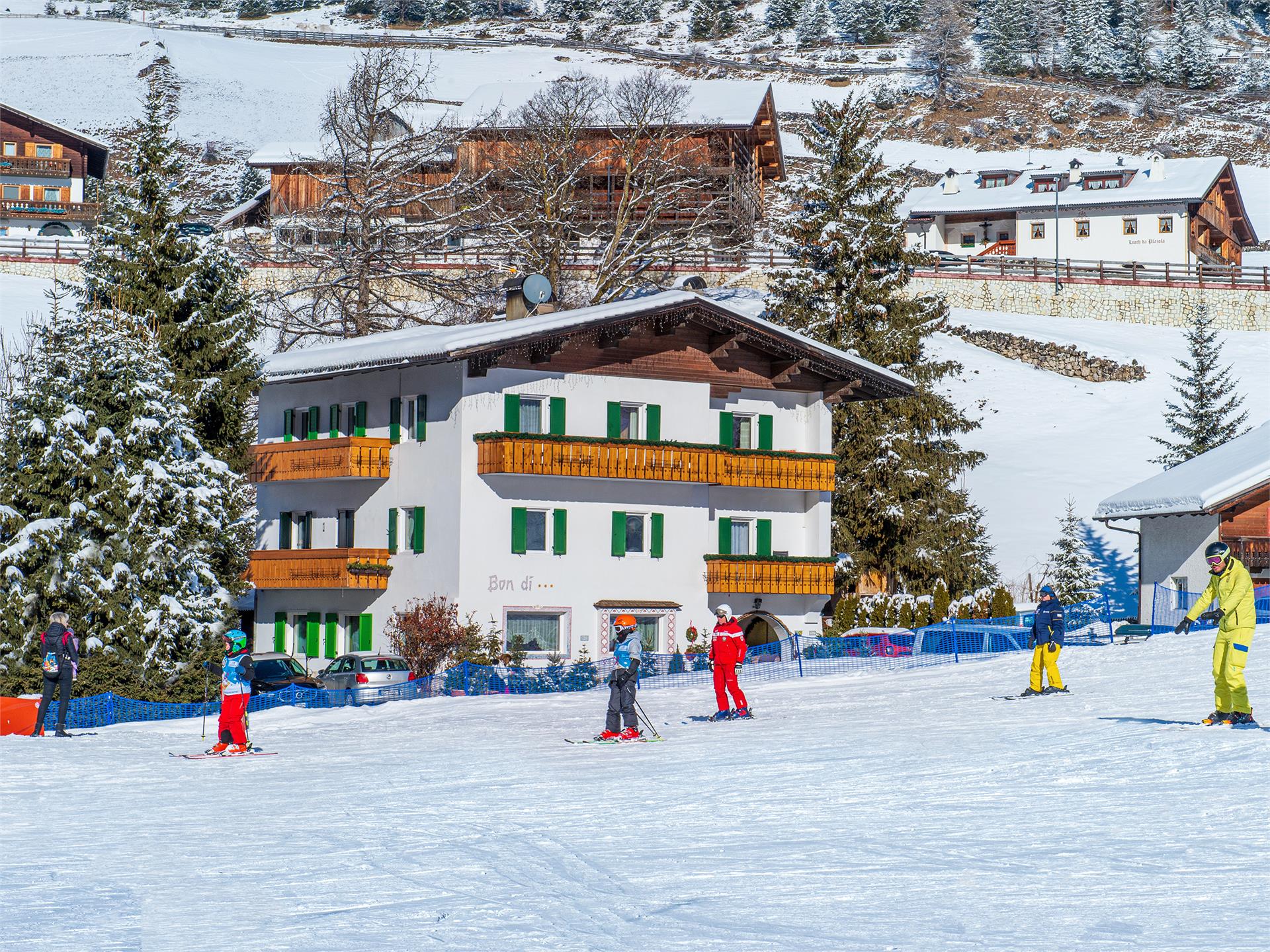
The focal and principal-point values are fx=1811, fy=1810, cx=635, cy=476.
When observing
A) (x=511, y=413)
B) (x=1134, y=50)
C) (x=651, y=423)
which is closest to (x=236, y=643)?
(x=511, y=413)

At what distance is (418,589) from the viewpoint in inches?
1629

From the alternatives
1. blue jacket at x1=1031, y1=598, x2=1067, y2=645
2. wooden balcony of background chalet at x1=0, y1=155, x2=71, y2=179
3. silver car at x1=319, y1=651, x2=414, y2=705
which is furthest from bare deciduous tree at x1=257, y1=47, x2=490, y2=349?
wooden balcony of background chalet at x1=0, y1=155, x2=71, y2=179

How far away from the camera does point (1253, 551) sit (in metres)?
44.2

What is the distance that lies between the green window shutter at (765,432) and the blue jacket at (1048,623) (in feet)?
73.6

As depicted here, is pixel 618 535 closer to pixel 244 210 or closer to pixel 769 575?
pixel 769 575

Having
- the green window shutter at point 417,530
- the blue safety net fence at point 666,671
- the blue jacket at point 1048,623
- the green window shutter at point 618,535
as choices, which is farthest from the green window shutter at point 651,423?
the blue jacket at point 1048,623

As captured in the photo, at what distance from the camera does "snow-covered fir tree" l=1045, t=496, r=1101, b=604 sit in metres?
53.2

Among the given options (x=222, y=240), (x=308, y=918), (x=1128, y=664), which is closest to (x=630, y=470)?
(x=222, y=240)

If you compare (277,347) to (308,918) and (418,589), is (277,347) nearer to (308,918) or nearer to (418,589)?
(418,589)

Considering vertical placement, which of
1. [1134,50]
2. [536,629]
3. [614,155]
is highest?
[1134,50]

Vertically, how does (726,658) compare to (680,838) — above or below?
above

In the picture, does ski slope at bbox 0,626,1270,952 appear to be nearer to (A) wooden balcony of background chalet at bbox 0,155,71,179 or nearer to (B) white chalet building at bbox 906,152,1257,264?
(B) white chalet building at bbox 906,152,1257,264

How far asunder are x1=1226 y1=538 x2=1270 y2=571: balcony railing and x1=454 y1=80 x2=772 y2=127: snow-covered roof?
41.0 metres

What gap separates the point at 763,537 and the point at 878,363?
328 inches
